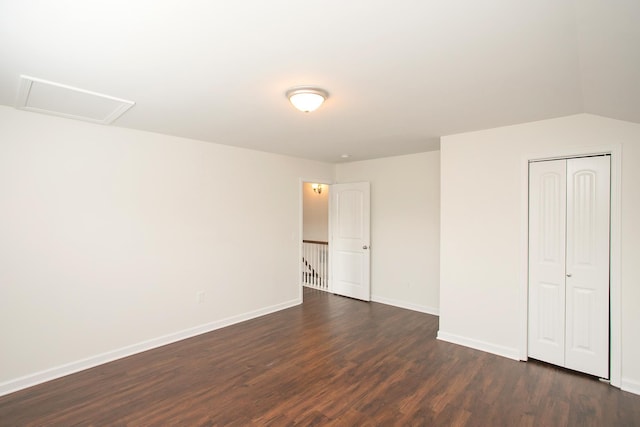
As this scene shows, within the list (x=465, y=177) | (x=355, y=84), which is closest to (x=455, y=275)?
(x=465, y=177)

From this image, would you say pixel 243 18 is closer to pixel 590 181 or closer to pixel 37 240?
pixel 37 240

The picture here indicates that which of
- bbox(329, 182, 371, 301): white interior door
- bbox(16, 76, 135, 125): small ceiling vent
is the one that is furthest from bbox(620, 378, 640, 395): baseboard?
bbox(16, 76, 135, 125): small ceiling vent

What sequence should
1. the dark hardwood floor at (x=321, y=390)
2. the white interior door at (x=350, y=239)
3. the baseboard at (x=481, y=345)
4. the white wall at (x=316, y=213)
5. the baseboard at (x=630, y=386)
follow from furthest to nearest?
the white wall at (x=316, y=213), the white interior door at (x=350, y=239), the baseboard at (x=481, y=345), the baseboard at (x=630, y=386), the dark hardwood floor at (x=321, y=390)

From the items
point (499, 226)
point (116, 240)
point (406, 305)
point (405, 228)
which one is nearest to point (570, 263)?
point (499, 226)

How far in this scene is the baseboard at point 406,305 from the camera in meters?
4.96

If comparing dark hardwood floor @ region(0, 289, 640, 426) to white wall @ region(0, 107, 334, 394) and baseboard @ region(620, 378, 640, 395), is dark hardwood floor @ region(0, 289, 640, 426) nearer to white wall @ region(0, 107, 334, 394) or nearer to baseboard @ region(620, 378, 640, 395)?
baseboard @ region(620, 378, 640, 395)

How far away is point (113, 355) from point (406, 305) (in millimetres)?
4082

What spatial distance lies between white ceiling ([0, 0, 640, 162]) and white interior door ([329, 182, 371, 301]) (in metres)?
2.75

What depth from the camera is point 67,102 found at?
2658mm

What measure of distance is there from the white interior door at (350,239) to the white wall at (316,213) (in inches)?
55.5

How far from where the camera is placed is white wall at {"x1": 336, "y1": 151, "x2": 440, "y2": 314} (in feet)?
16.3

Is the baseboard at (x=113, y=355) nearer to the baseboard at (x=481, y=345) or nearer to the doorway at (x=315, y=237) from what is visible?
the doorway at (x=315, y=237)

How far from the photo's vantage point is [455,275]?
12.9ft

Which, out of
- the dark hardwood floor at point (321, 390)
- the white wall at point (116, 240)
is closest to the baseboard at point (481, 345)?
the dark hardwood floor at point (321, 390)
